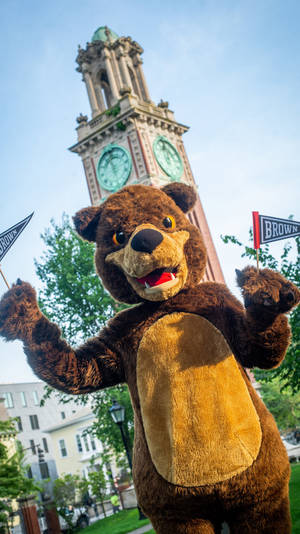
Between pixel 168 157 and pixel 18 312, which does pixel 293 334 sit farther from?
pixel 168 157

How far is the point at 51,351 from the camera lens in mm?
3588

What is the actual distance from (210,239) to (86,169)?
26.4 feet

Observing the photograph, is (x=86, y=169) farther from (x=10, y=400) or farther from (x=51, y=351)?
(x=10, y=400)

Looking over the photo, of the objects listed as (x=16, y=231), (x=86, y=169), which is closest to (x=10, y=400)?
(x=86, y=169)

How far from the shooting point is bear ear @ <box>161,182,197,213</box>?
14.3ft

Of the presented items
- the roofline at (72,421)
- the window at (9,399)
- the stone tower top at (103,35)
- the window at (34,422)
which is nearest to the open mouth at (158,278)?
the stone tower top at (103,35)

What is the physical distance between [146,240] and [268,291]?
3.06ft

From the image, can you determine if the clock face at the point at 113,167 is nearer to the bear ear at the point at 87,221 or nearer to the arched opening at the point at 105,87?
the arched opening at the point at 105,87

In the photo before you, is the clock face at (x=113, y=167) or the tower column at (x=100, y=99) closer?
the clock face at (x=113, y=167)

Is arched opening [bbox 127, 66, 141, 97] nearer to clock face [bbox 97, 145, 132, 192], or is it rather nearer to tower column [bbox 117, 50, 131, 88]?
tower column [bbox 117, 50, 131, 88]

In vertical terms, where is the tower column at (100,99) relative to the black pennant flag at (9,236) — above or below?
above

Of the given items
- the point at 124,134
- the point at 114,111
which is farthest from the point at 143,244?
the point at 114,111

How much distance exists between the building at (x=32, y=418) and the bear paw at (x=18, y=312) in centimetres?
4590

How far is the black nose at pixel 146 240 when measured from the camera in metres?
3.45
